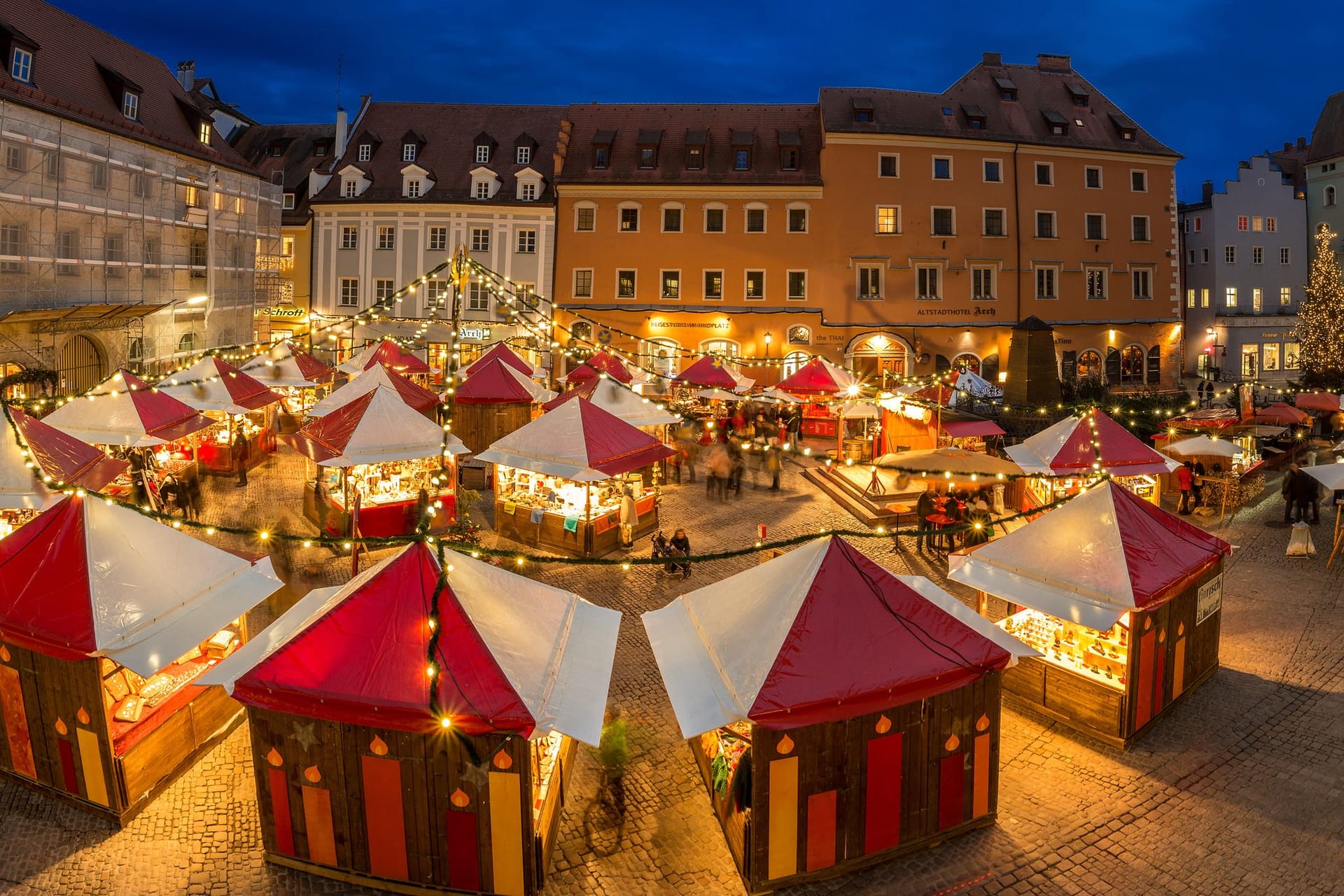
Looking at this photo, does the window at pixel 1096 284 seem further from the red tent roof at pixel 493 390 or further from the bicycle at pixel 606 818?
the bicycle at pixel 606 818

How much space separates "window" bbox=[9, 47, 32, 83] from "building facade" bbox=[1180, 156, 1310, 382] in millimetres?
50428

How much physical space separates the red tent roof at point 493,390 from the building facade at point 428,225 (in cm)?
1624

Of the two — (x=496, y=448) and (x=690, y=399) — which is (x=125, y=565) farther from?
(x=690, y=399)

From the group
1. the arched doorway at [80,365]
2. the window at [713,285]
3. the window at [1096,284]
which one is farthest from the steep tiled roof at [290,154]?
the window at [1096,284]

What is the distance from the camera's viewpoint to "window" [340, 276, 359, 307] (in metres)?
40.4

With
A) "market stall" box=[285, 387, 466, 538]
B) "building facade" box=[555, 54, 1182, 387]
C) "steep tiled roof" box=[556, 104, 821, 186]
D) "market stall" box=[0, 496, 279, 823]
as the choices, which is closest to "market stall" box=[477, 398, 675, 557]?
"market stall" box=[285, 387, 466, 538]

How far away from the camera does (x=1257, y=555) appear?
16.0 meters

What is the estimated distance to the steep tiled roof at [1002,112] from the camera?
38.4m

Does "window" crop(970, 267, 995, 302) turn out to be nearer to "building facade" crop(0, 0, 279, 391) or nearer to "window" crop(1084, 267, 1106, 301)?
"window" crop(1084, 267, 1106, 301)

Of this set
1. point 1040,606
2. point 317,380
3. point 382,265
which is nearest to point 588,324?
point 382,265

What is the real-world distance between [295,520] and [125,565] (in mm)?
9215

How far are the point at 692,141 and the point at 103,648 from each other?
35397 millimetres

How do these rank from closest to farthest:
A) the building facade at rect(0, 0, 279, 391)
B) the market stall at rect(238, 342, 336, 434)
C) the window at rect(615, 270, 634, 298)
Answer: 1. the building facade at rect(0, 0, 279, 391)
2. the market stall at rect(238, 342, 336, 434)
3. the window at rect(615, 270, 634, 298)

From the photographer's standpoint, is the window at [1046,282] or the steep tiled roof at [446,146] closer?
the window at [1046,282]
